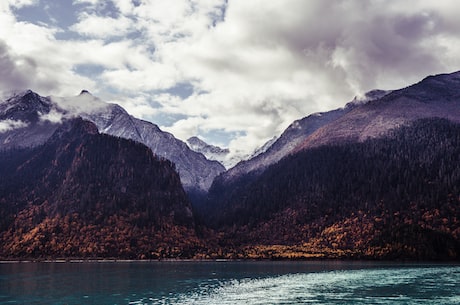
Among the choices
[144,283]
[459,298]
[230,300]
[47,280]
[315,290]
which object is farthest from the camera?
[47,280]

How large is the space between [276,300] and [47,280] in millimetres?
92797

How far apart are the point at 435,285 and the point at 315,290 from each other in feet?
107

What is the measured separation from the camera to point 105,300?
12075cm

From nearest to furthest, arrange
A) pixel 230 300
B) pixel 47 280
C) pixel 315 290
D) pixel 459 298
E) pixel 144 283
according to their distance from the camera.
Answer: pixel 459 298, pixel 230 300, pixel 315 290, pixel 144 283, pixel 47 280

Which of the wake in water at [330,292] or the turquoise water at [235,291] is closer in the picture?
the wake in water at [330,292]

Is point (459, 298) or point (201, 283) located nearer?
point (459, 298)

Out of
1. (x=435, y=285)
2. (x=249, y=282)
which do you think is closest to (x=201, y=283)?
(x=249, y=282)

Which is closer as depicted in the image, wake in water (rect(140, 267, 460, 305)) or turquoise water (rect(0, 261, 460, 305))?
wake in water (rect(140, 267, 460, 305))

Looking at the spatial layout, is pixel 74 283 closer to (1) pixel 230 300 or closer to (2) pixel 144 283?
(2) pixel 144 283

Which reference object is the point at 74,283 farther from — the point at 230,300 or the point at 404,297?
the point at 404,297

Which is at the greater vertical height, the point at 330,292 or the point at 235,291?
the point at 235,291

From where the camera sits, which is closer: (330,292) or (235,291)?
(330,292)

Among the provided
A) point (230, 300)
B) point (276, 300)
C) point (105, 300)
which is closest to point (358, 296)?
point (276, 300)

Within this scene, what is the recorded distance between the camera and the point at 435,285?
142 metres
